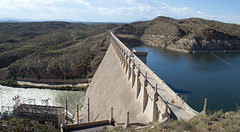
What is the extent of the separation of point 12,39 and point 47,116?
7103 centimetres

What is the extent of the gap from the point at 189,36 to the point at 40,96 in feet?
229

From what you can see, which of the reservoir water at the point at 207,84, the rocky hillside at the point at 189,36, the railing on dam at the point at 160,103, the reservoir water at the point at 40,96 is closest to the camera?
the railing on dam at the point at 160,103

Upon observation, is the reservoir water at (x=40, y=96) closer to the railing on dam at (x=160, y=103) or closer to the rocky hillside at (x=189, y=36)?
the railing on dam at (x=160, y=103)

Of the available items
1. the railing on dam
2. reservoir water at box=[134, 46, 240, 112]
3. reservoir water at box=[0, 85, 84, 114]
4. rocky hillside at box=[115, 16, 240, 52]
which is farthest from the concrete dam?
rocky hillside at box=[115, 16, 240, 52]

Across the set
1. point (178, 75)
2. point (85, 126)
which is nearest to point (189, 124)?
point (85, 126)

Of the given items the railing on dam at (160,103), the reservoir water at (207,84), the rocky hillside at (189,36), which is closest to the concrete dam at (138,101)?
the railing on dam at (160,103)

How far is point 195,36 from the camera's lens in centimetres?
7931

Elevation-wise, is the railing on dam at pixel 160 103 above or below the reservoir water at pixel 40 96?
above

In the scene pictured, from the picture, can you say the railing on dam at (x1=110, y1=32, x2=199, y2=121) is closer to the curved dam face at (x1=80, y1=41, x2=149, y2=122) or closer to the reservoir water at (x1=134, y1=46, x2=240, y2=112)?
the curved dam face at (x1=80, y1=41, x2=149, y2=122)

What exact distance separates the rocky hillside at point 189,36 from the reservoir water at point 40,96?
57.0 m

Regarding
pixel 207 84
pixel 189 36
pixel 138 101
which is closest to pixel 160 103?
pixel 138 101

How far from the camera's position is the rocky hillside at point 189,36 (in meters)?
75.6

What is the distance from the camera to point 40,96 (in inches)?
1305

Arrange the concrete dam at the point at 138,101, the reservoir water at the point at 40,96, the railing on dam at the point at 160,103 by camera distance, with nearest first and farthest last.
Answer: the railing on dam at the point at 160,103 < the concrete dam at the point at 138,101 < the reservoir water at the point at 40,96
